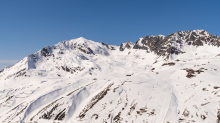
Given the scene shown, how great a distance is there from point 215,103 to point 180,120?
413 inches

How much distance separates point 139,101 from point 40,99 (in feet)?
130

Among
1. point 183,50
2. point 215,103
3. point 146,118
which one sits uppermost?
point 183,50

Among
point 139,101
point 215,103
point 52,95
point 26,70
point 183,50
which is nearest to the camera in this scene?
point 215,103

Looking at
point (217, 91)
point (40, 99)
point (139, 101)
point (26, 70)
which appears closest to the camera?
point (217, 91)

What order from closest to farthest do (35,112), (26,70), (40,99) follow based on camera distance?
1. (35,112)
2. (40,99)
3. (26,70)

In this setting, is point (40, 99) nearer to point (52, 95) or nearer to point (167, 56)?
point (52, 95)

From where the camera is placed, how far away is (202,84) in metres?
36.2

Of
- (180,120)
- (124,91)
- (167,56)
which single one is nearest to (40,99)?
(124,91)

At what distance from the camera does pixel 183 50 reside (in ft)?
470

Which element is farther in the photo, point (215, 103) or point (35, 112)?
point (35, 112)

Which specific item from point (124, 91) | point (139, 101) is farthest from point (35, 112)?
point (139, 101)

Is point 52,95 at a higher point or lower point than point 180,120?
higher

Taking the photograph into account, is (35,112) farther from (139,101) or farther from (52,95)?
(139,101)

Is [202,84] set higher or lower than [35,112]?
higher
